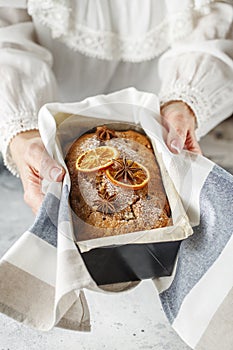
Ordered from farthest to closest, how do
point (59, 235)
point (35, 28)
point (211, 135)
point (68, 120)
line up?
point (211, 135) < point (35, 28) < point (68, 120) < point (59, 235)

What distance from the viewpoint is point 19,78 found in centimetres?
111


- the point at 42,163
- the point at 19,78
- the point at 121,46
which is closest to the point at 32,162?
the point at 42,163

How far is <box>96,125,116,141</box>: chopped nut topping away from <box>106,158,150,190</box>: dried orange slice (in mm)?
54

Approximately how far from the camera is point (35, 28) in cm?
122

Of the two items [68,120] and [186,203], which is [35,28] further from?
[186,203]

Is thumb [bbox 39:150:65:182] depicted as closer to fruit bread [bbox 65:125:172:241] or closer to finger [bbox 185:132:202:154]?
fruit bread [bbox 65:125:172:241]

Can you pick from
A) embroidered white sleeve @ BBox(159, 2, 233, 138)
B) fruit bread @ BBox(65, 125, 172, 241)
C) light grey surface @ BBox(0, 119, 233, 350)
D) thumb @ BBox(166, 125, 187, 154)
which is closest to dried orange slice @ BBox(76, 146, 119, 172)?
fruit bread @ BBox(65, 125, 172, 241)

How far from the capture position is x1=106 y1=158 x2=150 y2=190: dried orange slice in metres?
0.79

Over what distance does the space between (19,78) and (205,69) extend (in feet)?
1.01

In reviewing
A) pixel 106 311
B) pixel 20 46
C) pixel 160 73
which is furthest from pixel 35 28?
pixel 106 311

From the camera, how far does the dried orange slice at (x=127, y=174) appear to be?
2.61 feet

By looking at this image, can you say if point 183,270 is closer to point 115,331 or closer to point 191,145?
point 115,331

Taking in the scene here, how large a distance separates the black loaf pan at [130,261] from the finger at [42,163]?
0.36ft

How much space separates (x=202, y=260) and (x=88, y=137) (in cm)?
20
